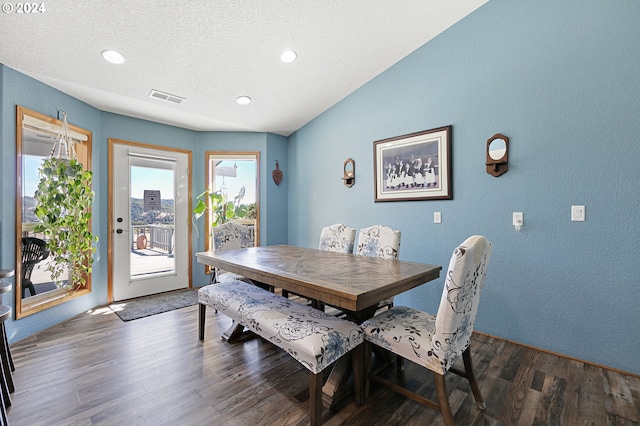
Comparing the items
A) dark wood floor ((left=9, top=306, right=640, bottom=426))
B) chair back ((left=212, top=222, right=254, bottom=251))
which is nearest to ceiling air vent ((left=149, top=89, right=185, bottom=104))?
chair back ((left=212, top=222, right=254, bottom=251))

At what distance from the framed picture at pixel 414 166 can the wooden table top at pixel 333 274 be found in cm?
114

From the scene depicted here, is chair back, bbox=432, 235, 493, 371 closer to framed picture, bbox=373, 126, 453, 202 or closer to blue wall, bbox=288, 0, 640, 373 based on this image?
blue wall, bbox=288, 0, 640, 373

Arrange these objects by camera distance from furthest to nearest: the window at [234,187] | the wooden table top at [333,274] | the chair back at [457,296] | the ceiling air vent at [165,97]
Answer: the window at [234,187] → the ceiling air vent at [165,97] → the wooden table top at [333,274] → the chair back at [457,296]

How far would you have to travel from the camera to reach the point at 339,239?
292 cm

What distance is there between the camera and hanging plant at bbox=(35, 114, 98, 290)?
2609 mm

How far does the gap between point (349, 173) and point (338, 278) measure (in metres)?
2.27

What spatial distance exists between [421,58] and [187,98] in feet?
8.52

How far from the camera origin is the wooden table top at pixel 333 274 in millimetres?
1428

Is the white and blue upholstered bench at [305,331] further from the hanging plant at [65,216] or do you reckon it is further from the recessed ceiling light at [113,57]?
the recessed ceiling light at [113,57]

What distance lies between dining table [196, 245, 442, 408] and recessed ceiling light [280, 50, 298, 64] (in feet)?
6.21

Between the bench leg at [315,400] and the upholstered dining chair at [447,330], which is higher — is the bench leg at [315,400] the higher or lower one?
the lower one

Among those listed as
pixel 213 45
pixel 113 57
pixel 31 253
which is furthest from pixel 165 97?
pixel 31 253

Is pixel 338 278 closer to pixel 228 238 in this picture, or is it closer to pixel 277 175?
pixel 228 238

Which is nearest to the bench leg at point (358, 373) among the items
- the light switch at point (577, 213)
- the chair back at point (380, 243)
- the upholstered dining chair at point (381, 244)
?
the upholstered dining chair at point (381, 244)
